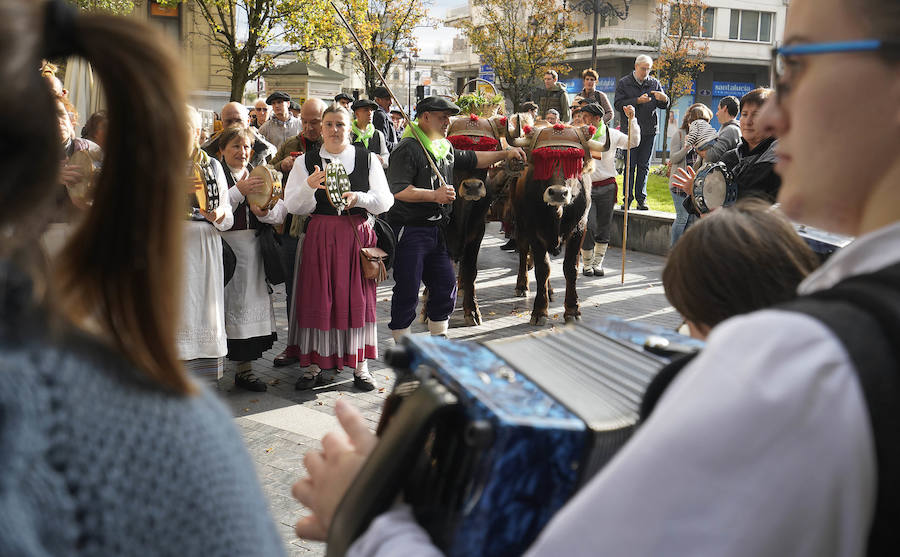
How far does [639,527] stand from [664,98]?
48.4ft

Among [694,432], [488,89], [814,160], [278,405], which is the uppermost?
[488,89]

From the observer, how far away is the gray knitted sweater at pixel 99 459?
804 millimetres

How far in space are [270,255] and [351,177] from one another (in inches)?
34.5

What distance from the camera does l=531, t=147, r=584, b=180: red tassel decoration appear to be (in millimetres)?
8805

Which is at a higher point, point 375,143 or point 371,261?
point 375,143

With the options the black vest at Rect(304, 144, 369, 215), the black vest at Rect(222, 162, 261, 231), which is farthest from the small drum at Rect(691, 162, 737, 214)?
the black vest at Rect(222, 162, 261, 231)

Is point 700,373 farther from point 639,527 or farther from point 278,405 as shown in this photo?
point 278,405

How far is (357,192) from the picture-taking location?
252 inches

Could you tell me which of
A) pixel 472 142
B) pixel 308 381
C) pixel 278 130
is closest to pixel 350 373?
pixel 308 381

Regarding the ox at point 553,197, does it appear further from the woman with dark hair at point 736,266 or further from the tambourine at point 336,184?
the woman with dark hair at point 736,266

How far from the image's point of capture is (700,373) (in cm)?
88

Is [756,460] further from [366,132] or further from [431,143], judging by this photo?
[366,132]

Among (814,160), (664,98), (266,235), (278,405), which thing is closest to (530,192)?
(266,235)

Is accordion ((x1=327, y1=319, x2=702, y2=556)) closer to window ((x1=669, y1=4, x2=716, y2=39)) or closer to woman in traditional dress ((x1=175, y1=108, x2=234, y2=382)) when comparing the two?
woman in traditional dress ((x1=175, y1=108, x2=234, y2=382))
